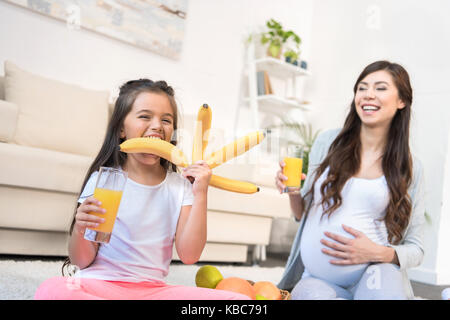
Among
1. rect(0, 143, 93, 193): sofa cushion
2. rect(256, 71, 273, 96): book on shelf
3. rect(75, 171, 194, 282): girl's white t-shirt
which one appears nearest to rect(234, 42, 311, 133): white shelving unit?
rect(256, 71, 273, 96): book on shelf

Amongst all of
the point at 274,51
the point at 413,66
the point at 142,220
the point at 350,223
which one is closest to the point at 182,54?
the point at 274,51

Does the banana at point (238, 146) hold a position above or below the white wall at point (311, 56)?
below

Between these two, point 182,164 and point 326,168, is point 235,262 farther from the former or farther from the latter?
point 182,164

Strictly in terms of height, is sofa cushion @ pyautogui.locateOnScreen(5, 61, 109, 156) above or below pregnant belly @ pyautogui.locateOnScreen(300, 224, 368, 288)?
above

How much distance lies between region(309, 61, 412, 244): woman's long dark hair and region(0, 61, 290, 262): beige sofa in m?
1.15

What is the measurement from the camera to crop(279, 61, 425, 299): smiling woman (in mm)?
1343

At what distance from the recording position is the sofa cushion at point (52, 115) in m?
2.46

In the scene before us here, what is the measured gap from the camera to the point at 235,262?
2959 mm

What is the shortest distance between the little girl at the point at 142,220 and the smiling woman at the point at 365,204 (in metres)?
0.54

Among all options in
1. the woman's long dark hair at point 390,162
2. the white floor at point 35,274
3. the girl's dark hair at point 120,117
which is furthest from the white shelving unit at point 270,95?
the girl's dark hair at point 120,117

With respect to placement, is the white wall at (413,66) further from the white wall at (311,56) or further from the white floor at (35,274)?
Result: the white floor at (35,274)

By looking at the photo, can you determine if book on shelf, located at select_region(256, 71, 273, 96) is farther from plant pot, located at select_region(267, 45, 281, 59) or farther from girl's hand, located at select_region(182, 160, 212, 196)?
girl's hand, located at select_region(182, 160, 212, 196)

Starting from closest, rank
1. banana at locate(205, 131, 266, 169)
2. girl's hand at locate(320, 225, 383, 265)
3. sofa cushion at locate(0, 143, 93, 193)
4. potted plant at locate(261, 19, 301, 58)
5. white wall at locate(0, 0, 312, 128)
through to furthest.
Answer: banana at locate(205, 131, 266, 169)
girl's hand at locate(320, 225, 383, 265)
sofa cushion at locate(0, 143, 93, 193)
white wall at locate(0, 0, 312, 128)
potted plant at locate(261, 19, 301, 58)
